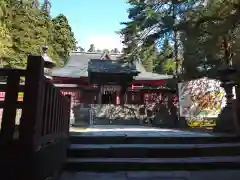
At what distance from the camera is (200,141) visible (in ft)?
21.2

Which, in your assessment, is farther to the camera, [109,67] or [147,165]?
[109,67]

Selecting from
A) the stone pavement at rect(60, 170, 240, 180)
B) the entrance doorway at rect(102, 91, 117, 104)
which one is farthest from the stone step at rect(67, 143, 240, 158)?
the entrance doorway at rect(102, 91, 117, 104)

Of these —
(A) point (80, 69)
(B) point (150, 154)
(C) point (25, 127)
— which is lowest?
(B) point (150, 154)

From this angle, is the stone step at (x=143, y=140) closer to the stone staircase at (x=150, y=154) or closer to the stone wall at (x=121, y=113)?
the stone staircase at (x=150, y=154)

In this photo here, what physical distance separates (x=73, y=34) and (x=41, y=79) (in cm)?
3843

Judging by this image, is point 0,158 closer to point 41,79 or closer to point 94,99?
point 41,79

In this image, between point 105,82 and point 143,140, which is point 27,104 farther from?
point 105,82

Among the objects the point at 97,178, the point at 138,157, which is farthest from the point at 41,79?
the point at 138,157

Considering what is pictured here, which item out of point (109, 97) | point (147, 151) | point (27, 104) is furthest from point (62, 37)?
point (27, 104)

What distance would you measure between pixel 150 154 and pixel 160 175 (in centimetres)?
97

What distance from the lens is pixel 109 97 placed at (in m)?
22.8

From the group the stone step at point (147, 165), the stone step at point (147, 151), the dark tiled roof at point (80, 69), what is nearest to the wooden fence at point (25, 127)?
the stone step at point (147, 165)

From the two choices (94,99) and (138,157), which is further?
(94,99)

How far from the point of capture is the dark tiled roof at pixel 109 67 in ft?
65.6
